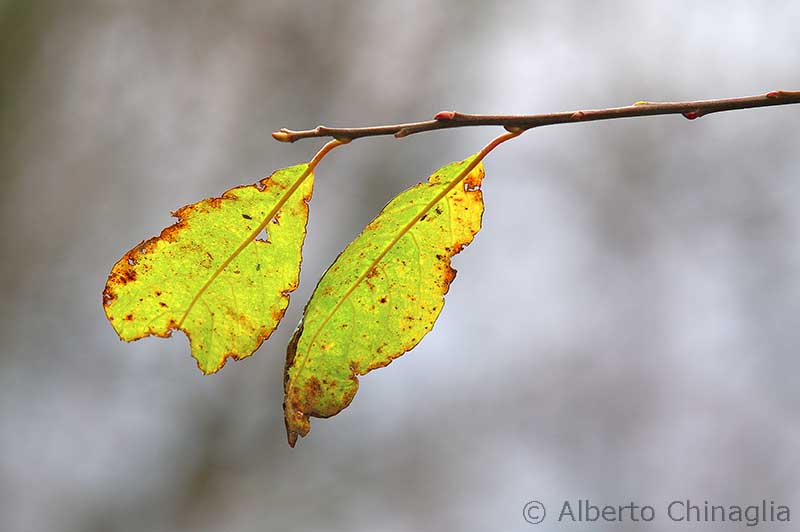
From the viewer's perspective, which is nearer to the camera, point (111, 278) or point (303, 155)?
point (111, 278)

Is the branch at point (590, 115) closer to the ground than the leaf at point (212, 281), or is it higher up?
higher up

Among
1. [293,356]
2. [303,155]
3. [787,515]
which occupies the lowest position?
[293,356]

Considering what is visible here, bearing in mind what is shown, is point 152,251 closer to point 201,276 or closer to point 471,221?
point 201,276

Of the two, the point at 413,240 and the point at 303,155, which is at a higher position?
the point at 303,155

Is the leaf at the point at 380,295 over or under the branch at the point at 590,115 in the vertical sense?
under

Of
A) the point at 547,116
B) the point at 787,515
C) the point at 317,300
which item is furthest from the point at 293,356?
the point at 787,515

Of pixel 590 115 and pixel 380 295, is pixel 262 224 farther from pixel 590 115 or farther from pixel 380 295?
pixel 590 115
